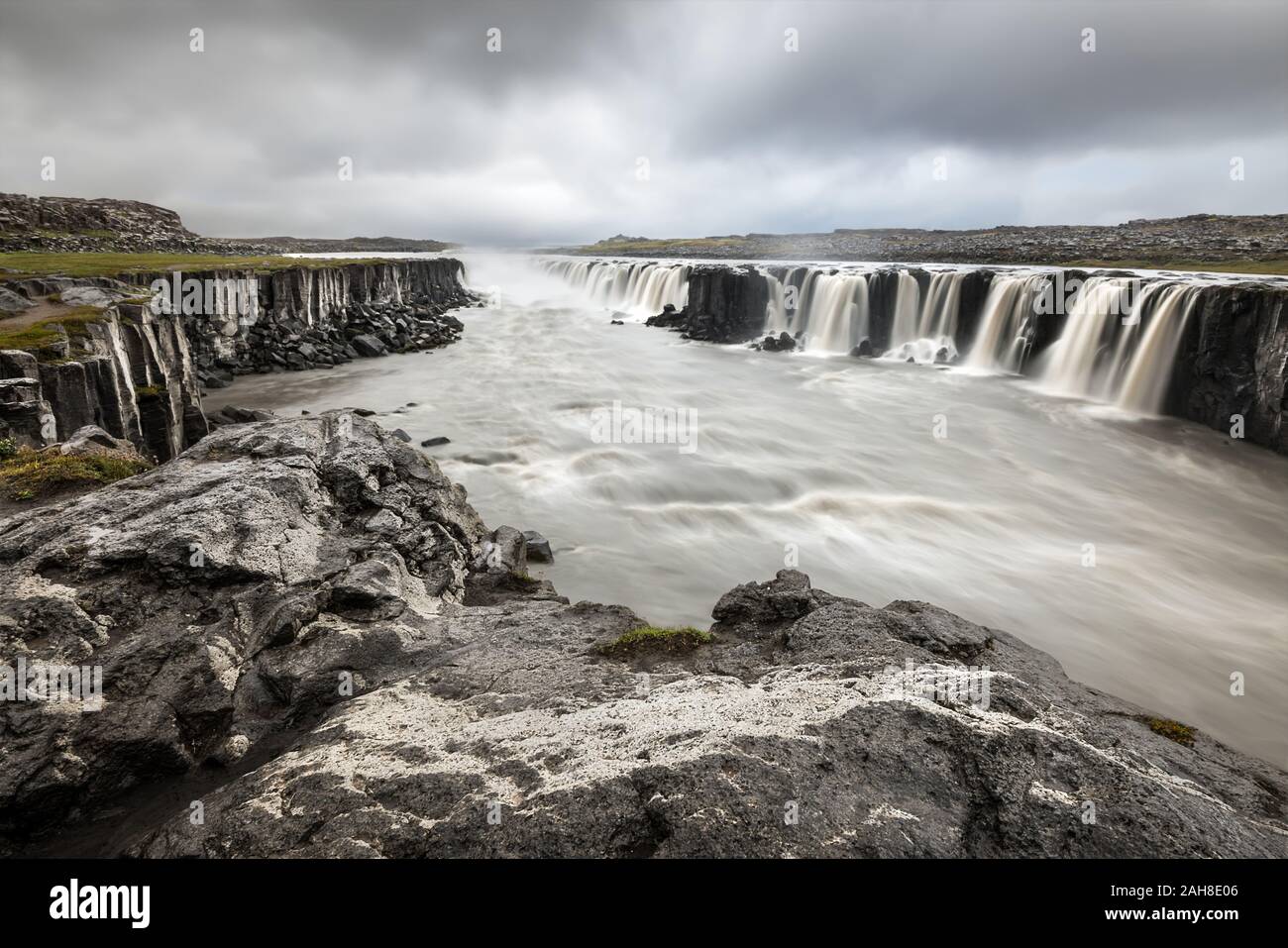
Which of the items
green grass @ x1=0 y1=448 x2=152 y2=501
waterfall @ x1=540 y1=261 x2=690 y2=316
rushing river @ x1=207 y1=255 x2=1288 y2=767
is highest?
waterfall @ x1=540 y1=261 x2=690 y2=316

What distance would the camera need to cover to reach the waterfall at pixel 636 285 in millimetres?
64312

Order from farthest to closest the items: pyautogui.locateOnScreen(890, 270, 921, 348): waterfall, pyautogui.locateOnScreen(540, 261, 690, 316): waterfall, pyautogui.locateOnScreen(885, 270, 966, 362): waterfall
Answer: pyautogui.locateOnScreen(540, 261, 690, 316): waterfall → pyautogui.locateOnScreen(890, 270, 921, 348): waterfall → pyautogui.locateOnScreen(885, 270, 966, 362): waterfall

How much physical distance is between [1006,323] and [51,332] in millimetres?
40009

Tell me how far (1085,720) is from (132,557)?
9.31 meters

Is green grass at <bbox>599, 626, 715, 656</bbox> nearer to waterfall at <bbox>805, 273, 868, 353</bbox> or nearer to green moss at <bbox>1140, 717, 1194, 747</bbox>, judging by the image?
green moss at <bbox>1140, 717, 1194, 747</bbox>

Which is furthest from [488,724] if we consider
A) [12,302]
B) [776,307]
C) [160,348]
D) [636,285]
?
[636,285]

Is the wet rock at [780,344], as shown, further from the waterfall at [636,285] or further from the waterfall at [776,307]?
the waterfall at [636,285]

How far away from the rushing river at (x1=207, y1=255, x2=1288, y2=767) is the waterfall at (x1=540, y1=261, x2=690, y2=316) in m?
34.8

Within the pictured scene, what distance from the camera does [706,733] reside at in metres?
4.59

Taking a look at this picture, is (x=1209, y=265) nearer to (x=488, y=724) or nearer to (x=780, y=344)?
(x=780, y=344)

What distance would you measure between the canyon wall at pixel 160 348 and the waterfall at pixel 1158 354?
116ft

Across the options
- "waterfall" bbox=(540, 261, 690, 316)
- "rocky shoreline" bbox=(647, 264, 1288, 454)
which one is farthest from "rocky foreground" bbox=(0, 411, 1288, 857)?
"waterfall" bbox=(540, 261, 690, 316)

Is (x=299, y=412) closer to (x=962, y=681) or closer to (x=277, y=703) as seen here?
(x=277, y=703)

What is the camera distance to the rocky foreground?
12.6 feet
